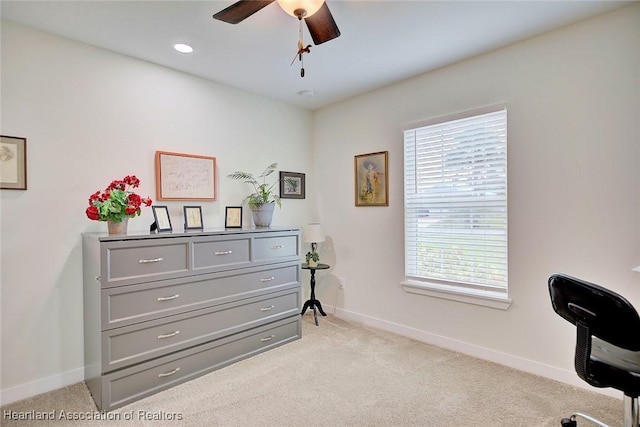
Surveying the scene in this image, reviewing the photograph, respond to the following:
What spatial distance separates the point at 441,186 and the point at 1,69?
3414 mm

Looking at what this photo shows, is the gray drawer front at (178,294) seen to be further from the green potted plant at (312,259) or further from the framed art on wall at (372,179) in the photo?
the framed art on wall at (372,179)

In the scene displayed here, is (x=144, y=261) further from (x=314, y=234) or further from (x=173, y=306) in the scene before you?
(x=314, y=234)

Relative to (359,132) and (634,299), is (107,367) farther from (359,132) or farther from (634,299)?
(634,299)

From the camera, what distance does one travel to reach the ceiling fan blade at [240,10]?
1.62 meters

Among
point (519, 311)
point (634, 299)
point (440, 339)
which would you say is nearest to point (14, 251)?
point (440, 339)

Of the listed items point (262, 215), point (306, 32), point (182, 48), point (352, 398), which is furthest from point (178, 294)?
point (306, 32)

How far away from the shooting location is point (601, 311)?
145 centimetres

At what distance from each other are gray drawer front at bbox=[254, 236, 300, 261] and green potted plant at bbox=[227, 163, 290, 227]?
28cm

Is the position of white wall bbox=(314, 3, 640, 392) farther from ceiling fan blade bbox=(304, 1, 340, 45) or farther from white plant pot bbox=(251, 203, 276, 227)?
ceiling fan blade bbox=(304, 1, 340, 45)

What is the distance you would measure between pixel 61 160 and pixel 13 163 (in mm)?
260

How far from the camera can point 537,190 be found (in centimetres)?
246

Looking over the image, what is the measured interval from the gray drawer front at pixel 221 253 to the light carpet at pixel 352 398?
2.78 feet

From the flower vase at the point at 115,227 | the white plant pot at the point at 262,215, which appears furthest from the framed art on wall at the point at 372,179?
the flower vase at the point at 115,227

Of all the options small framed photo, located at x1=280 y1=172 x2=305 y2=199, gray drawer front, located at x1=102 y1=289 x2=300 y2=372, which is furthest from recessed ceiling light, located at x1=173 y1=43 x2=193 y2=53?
gray drawer front, located at x1=102 y1=289 x2=300 y2=372
